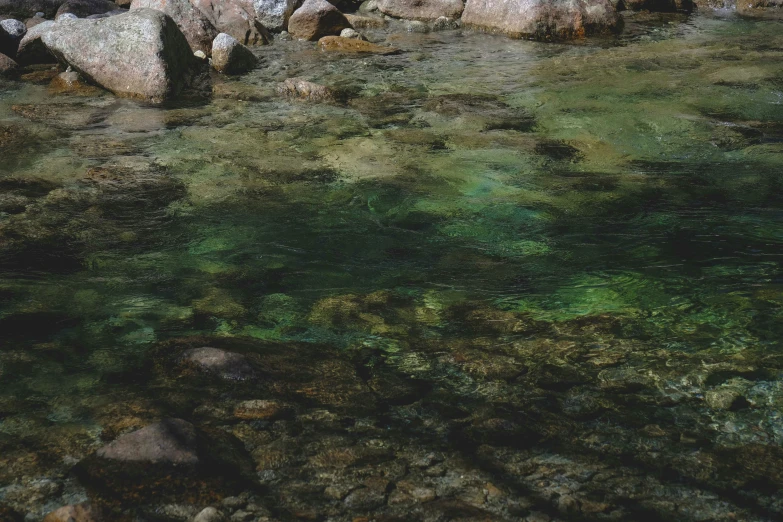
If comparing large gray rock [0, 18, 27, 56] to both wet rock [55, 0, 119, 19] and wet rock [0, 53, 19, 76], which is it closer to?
wet rock [0, 53, 19, 76]

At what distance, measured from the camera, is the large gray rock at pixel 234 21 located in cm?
980

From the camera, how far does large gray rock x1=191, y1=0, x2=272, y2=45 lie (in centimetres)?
980

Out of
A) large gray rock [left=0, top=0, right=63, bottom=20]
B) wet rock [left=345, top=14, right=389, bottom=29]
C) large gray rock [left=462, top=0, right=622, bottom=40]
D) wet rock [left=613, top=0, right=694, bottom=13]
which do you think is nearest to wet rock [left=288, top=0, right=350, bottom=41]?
wet rock [left=345, top=14, right=389, bottom=29]

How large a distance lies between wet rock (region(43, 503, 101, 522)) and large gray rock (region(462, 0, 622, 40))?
353 inches

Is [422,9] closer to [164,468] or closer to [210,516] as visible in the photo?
[164,468]

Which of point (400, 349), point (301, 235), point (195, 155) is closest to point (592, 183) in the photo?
point (301, 235)

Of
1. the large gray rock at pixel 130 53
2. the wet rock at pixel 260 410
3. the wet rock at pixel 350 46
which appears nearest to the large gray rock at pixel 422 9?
the wet rock at pixel 350 46

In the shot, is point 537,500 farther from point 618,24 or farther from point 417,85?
point 618,24

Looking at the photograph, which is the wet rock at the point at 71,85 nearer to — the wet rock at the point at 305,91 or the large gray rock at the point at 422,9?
the wet rock at the point at 305,91

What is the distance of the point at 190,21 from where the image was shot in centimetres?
905

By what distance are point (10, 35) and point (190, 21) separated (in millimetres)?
2028

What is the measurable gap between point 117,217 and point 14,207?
26.6 inches

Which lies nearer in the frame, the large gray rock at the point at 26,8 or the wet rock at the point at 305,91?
the wet rock at the point at 305,91

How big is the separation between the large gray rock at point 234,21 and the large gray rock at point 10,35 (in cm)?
206
